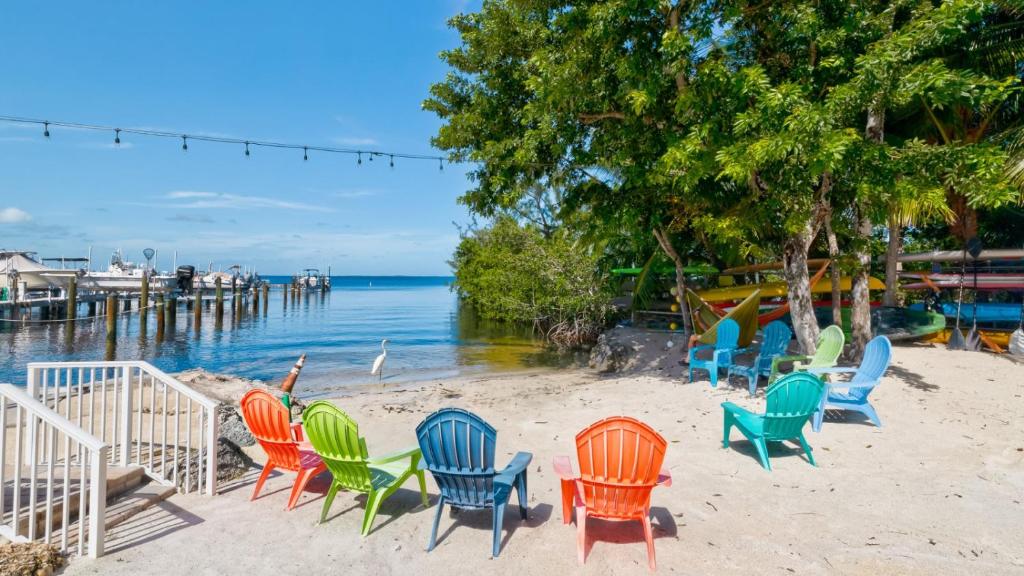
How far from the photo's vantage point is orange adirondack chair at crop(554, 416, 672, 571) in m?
3.68

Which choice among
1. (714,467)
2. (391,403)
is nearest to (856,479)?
(714,467)

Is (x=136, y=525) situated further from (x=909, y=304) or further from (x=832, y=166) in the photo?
(x=909, y=304)

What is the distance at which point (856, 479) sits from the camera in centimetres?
508

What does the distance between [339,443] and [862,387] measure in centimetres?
619

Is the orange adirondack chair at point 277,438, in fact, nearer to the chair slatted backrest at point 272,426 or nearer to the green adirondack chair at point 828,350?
the chair slatted backrest at point 272,426

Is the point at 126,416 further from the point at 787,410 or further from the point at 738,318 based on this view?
the point at 738,318

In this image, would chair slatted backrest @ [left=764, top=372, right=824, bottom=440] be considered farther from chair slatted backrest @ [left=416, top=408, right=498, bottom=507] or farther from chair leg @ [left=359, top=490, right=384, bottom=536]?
chair leg @ [left=359, top=490, right=384, bottom=536]

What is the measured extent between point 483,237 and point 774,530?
31.7 m

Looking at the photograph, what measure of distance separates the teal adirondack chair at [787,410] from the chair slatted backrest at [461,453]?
311cm

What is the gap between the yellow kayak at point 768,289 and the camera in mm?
13110

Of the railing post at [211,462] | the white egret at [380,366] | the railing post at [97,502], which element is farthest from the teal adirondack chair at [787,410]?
the white egret at [380,366]

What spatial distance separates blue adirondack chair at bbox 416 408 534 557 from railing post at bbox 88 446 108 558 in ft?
6.58

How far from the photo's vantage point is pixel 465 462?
3832 mm

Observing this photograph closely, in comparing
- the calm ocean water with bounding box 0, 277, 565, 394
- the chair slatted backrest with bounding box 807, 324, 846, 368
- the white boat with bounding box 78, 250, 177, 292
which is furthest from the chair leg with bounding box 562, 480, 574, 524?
the white boat with bounding box 78, 250, 177, 292
